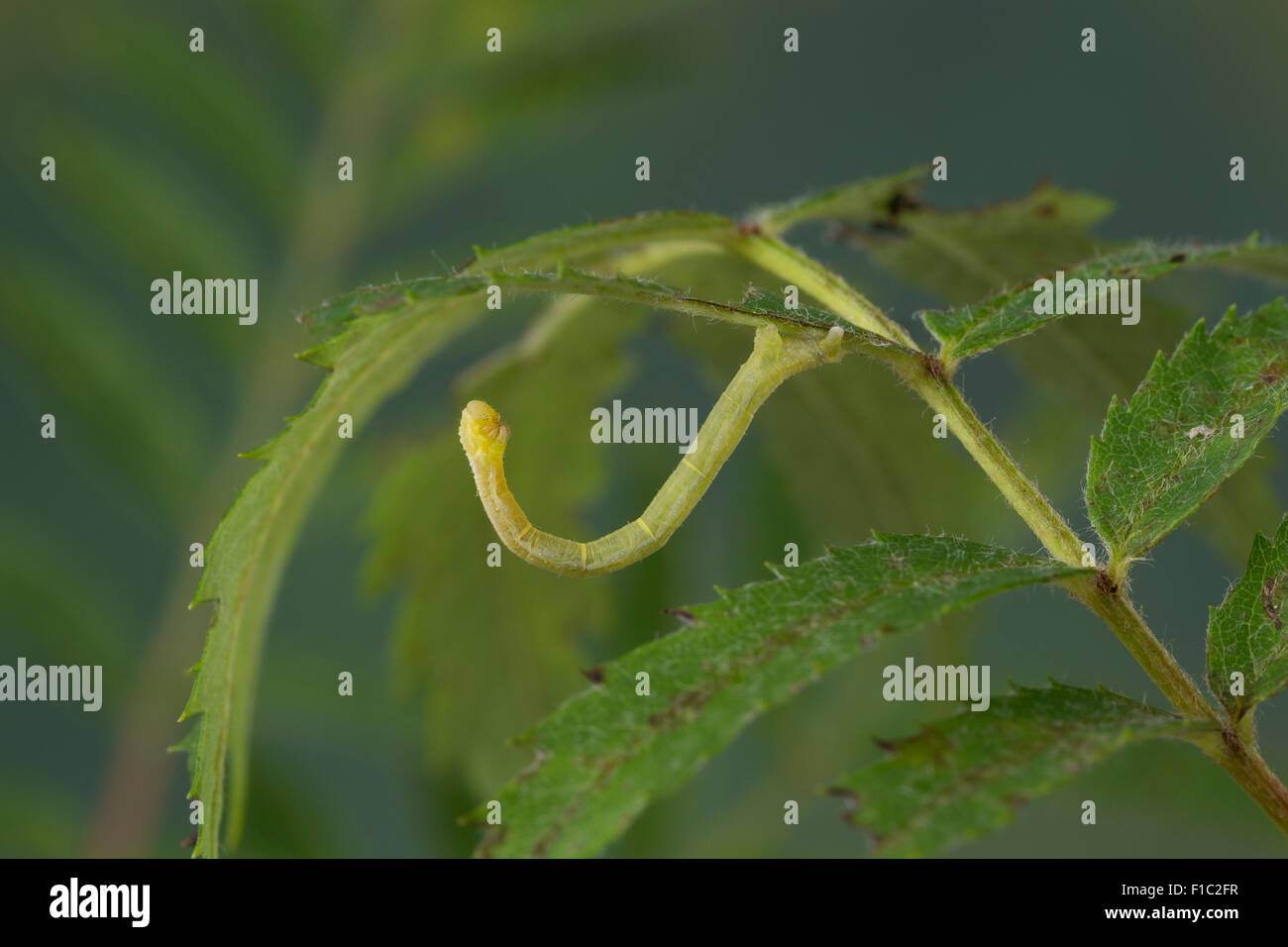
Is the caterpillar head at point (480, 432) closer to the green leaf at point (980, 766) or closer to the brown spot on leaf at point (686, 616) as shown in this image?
the brown spot on leaf at point (686, 616)

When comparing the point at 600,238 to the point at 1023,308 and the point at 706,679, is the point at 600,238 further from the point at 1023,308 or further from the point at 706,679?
the point at 706,679

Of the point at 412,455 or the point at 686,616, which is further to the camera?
the point at 412,455

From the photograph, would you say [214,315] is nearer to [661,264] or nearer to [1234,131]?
[661,264]

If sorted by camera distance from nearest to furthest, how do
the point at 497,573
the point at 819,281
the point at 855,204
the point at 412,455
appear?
the point at 819,281, the point at 855,204, the point at 412,455, the point at 497,573

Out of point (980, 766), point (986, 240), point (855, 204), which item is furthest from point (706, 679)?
point (986, 240)

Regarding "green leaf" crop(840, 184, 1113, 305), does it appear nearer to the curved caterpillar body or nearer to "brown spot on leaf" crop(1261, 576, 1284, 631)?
the curved caterpillar body

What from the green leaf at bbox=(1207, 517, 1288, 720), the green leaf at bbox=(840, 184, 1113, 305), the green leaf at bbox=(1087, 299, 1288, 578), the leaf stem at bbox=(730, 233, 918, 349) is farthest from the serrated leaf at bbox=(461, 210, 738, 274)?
the green leaf at bbox=(1207, 517, 1288, 720)

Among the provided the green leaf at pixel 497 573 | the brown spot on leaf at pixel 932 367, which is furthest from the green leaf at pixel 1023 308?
the green leaf at pixel 497 573
